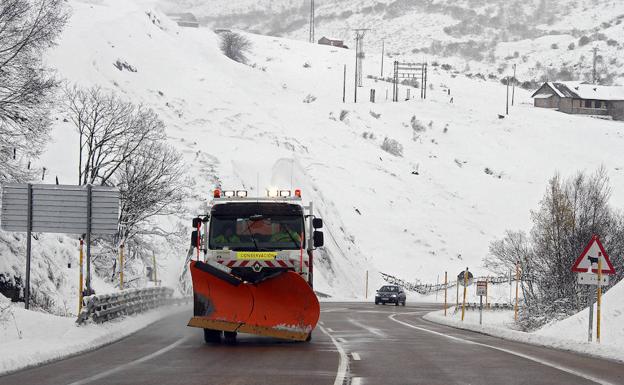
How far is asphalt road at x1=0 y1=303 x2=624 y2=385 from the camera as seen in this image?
13.6m

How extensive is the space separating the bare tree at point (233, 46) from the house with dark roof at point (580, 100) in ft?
141

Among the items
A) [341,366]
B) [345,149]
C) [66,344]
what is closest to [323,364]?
[341,366]

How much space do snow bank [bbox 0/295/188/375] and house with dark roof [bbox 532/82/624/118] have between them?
370ft

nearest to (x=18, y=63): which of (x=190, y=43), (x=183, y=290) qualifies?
(x=183, y=290)

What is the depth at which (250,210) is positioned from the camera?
784 inches

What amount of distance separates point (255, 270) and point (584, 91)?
119290mm

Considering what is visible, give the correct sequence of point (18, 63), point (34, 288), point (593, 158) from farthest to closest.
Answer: point (593, 158) → point (34, 288) → point (18, 63)

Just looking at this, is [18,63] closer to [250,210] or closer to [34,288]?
[34,288]

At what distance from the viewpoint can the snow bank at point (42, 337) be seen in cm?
1617

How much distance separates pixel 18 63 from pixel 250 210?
1025 cm

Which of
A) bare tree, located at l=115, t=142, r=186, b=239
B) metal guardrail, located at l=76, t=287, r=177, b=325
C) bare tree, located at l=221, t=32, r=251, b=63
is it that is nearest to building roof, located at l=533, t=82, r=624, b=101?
bare tree, located at l=221, t=32, r=251, b=63

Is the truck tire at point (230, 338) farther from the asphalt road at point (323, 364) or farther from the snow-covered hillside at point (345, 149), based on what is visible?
the snow-covered hillside at point (345, 149)

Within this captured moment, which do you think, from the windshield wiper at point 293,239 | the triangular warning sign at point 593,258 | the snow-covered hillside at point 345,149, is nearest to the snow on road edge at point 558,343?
the triangular warning sign at point 593,258

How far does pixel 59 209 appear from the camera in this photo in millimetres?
24062
